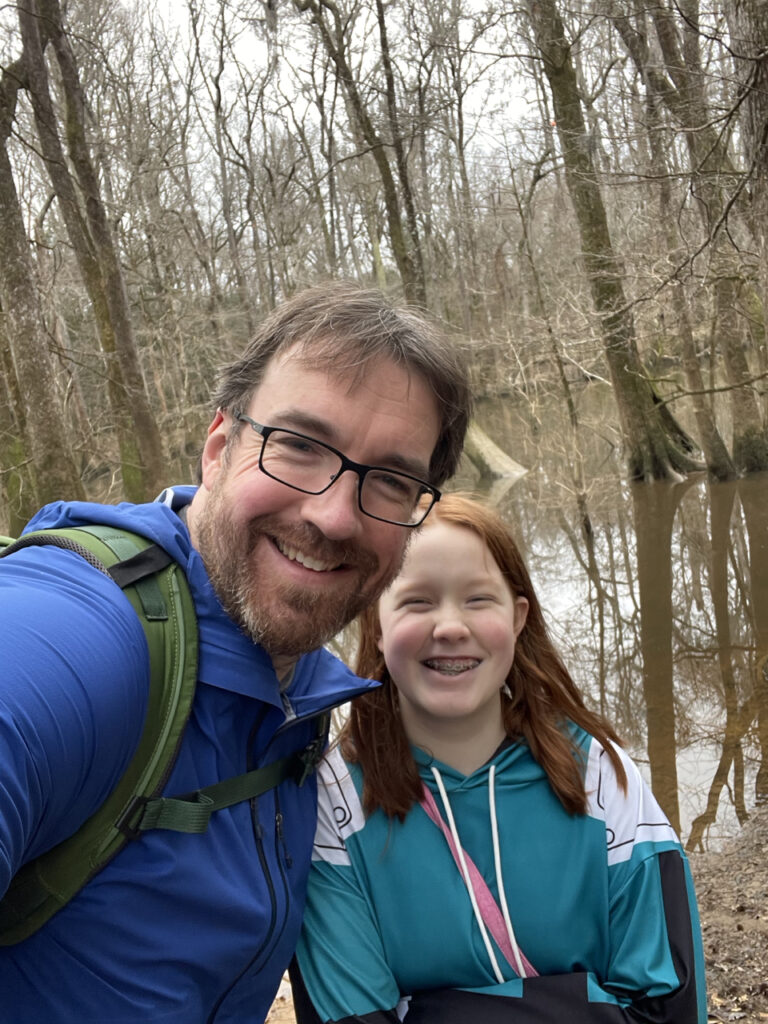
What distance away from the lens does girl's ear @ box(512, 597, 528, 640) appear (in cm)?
223

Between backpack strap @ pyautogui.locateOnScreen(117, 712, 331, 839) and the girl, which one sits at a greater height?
backpack strap @ pyautogui.locateOnScreen(117, 712, 331, 839)

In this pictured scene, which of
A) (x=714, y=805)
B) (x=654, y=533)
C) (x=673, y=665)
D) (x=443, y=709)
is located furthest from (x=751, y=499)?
(x=443, y=709)

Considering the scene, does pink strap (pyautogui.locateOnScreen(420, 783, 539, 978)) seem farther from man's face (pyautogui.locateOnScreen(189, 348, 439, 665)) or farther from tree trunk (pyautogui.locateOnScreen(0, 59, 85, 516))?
tree trunk (pyautogui.locateOnScreen(0, 59, 85, 516))

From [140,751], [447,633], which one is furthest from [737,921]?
[140,751]

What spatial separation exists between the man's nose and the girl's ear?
26.4 inches

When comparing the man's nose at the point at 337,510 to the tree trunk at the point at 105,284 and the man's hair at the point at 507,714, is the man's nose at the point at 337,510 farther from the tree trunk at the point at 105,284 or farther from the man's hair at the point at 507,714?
the tree trunk at the point at 105,284

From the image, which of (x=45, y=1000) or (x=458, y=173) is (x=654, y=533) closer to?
(x=45, y=1000)

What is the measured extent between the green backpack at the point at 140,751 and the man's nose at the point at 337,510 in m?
0.29

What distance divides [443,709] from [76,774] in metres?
0.99

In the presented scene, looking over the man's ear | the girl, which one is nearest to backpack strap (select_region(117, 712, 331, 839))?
the girl

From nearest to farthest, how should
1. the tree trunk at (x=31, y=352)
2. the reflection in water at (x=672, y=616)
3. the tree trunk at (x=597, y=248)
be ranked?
the reflection in water at (x=672, y=616), the tree trunk at (x=31, y=352), the tree trunk at (x=597, y=248)

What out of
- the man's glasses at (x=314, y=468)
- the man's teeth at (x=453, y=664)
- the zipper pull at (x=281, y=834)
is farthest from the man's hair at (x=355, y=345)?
the zipper pull at (x=281, y=834)

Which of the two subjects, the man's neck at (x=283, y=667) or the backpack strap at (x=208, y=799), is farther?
the man's neck at (x=283, y=667)

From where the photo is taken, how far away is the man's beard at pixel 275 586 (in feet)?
5.30
